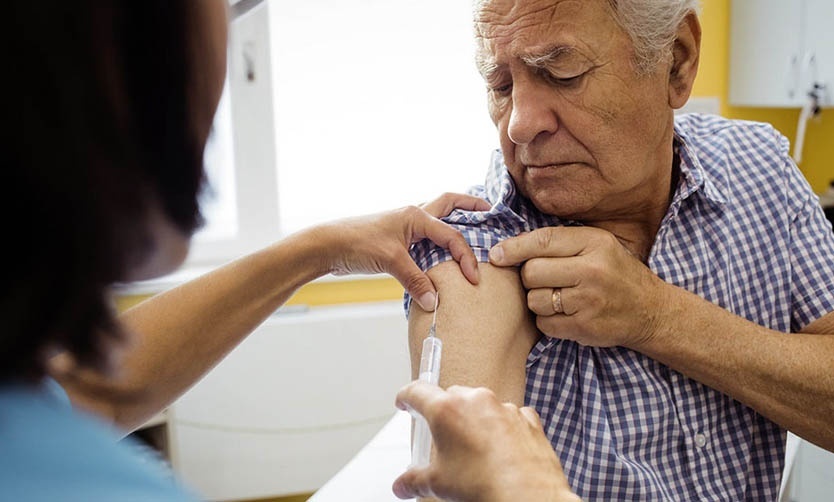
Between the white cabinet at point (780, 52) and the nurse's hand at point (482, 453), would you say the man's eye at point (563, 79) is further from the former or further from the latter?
the white cabinet at point (780, 52)

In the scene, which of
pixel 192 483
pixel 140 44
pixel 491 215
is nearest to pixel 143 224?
pixel 140 44

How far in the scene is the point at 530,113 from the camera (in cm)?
123

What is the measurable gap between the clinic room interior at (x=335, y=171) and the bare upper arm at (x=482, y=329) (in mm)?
1811

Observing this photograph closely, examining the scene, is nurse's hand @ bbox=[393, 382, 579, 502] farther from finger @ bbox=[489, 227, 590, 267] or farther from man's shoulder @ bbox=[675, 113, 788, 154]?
man's shoulder @ bbox=[675, 113, 788, 154]

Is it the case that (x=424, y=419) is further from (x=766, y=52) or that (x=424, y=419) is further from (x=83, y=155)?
(x=766, y=52)

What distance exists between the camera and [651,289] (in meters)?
1.25

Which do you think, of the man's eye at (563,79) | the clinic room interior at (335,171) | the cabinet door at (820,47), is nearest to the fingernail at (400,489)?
the man's eye at (563,79)

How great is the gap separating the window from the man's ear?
210cm

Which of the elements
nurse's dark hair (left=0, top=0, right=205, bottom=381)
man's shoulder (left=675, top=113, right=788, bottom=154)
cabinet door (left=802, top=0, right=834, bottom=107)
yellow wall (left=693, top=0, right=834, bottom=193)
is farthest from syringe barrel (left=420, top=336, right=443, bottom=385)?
yellow wall (left=693, top=0, right=834, bottom=193)

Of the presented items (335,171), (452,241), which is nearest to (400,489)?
(452,241)

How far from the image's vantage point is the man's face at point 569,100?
1.21m

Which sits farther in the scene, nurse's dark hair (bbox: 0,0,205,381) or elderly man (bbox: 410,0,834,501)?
elderly man (bbox: 410,0,834,501)

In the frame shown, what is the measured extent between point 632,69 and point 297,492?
7.60 feet

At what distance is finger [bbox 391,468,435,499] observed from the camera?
90cm
